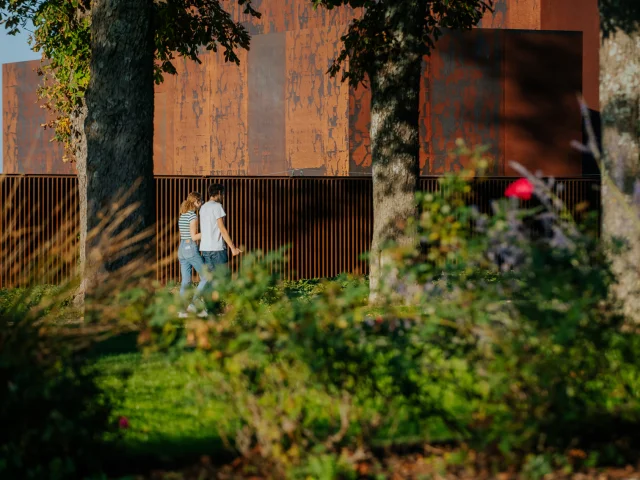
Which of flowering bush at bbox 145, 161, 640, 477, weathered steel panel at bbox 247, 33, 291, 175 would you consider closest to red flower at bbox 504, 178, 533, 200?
flowering bush at bbox 145, 161, 640, 477

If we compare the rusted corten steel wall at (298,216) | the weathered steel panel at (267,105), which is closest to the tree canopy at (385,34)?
the rusted corten steel wall at (298,216)

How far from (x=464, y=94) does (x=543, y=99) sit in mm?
2231

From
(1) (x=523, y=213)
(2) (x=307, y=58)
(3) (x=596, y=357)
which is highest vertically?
(2) (x=307, y=58)

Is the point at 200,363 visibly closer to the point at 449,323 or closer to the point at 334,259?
the point at 449,323

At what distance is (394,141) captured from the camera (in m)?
13.9

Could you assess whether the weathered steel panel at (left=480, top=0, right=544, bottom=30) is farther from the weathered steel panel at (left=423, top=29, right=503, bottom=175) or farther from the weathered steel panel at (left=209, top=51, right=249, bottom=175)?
the weathered steel panel at (left=209, top=51, right=249, bottom=175)

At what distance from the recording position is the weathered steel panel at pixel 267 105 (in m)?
28.7

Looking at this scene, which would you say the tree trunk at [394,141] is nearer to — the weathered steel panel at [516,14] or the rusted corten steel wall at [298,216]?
the rusted corten steel wall at [298,216]

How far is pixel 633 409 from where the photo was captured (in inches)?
197

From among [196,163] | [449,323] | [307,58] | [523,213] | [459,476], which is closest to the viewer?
[459,476]

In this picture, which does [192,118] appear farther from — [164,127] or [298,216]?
[298,216]

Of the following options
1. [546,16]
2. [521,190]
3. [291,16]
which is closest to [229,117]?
[291,16]

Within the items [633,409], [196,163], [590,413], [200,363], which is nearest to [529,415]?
[590,413]

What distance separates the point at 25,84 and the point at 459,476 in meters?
38.1
